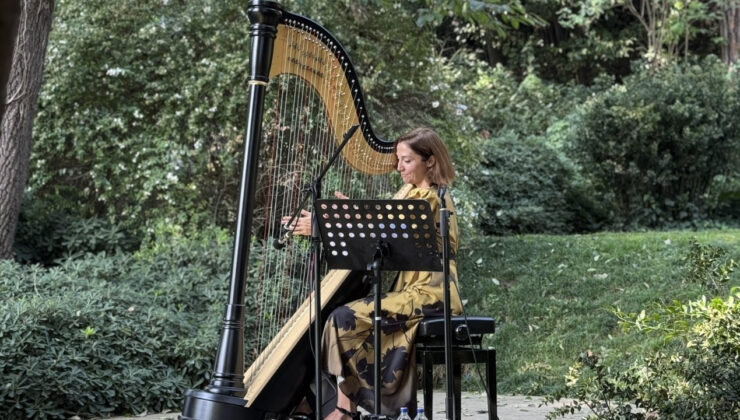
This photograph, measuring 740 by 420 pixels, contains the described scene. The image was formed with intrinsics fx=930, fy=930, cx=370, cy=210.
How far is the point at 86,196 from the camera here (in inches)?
333

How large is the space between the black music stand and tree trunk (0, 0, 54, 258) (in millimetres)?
4063

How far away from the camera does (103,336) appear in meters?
5.51

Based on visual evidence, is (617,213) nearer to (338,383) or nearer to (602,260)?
(602,260)

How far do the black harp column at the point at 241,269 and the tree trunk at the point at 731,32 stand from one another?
41.1 ft

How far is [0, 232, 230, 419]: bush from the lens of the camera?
5.04 meters

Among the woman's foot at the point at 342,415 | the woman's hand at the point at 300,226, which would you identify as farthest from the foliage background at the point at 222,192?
the woman's hand at the point at 300,226

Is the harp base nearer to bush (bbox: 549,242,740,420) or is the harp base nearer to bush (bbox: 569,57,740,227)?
bush (bbox: 549,242,740,420)

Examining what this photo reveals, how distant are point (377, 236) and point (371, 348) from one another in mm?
831

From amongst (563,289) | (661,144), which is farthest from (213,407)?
(661,144)

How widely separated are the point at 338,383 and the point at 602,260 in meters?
4.68

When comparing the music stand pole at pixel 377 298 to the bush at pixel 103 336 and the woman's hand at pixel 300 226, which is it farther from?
the bush at pixel 103 336

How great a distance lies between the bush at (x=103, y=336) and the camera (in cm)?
504

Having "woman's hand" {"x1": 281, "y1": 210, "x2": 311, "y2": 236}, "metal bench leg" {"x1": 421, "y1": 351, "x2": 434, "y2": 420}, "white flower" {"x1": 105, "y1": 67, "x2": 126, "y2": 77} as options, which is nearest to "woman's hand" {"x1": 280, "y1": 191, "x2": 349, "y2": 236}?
"woman's hand" {"x1": 281, "y1": 210, "x2": 311, "y2": 236}

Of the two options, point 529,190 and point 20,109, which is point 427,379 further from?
point 529,190
